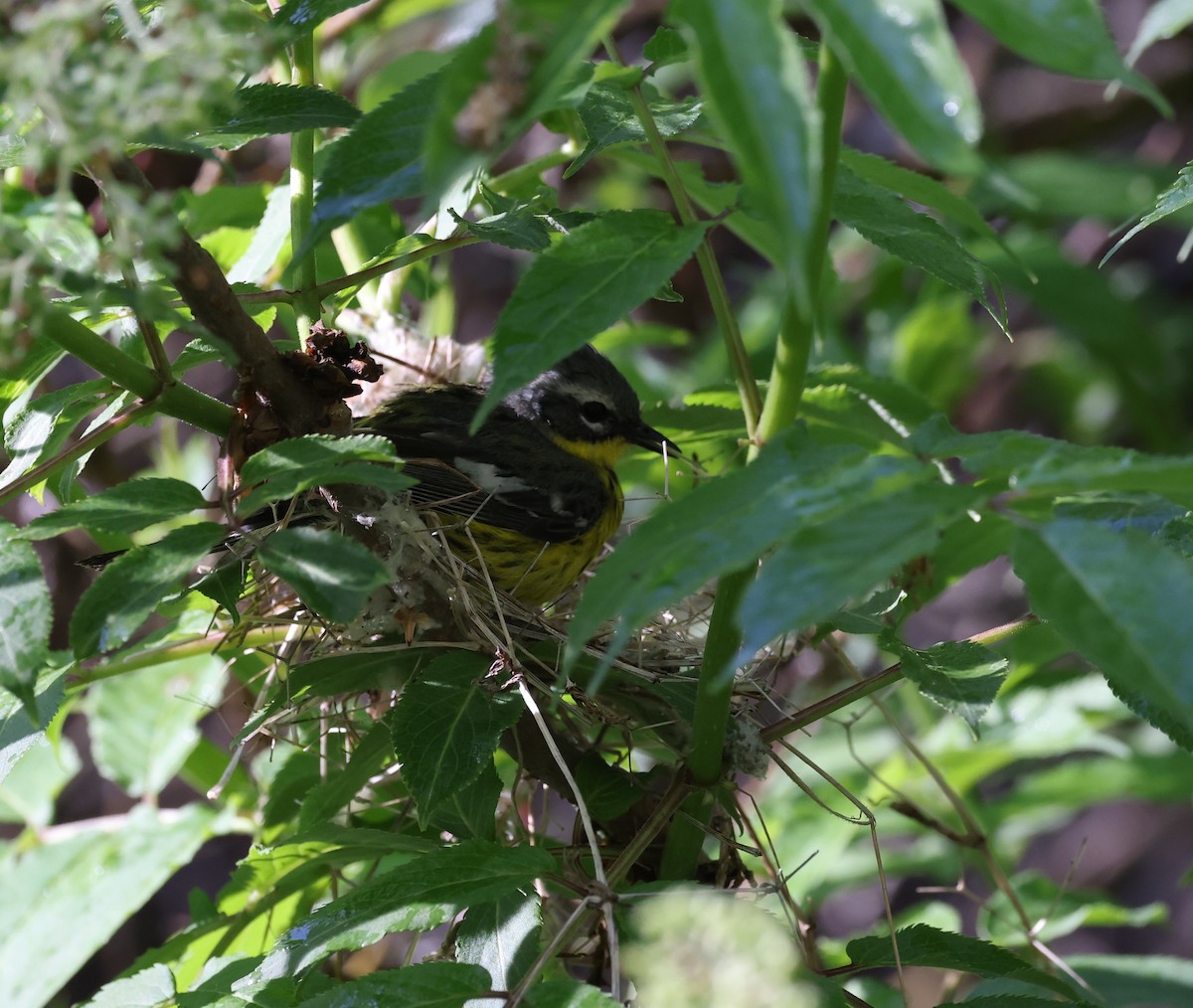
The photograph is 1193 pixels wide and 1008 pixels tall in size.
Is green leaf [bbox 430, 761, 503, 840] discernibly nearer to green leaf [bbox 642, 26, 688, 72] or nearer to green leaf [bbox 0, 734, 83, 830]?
green leaf [bbox 642, 26, 688, 72]

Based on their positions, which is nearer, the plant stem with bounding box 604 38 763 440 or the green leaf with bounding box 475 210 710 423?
the green leaf with bounding box 475 210 710 423

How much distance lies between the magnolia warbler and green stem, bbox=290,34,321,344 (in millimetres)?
538

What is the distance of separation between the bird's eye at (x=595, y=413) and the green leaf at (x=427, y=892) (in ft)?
5.53

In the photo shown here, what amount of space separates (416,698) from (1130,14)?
7.29 metres

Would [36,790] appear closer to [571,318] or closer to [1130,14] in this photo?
[571,318]

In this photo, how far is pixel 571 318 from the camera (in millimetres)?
1109

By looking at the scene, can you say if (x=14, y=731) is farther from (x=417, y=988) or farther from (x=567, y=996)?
(x=567, y=996)

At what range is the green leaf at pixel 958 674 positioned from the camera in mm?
1445

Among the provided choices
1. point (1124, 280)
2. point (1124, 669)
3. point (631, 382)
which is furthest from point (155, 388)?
point (1124, 280)

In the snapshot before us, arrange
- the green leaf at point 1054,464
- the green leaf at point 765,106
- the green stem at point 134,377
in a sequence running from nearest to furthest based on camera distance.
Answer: the green leaf at point 765,106, the green leaf at point 1054,464, the green stem at point 134,377

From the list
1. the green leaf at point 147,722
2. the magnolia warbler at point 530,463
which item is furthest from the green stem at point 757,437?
the green leaf at point 147,722

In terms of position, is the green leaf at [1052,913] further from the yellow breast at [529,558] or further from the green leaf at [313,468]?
the green leaf at [313,468]

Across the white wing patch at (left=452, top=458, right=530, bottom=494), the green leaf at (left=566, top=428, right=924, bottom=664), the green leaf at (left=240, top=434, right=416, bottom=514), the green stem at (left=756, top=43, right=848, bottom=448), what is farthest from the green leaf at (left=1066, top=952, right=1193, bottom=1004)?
the green leaf at (left=240, top=434, right=416, bottom=514)

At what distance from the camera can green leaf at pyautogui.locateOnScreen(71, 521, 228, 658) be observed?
3.83 feet
